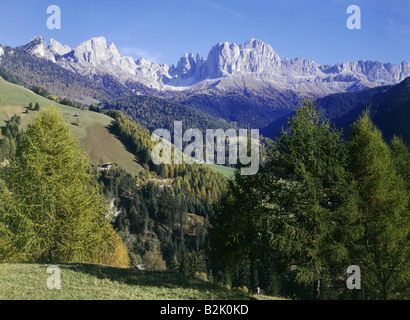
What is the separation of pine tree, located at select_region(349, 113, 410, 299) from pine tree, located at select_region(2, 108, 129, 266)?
2108 cm

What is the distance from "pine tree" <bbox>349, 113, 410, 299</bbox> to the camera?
16.6 metres

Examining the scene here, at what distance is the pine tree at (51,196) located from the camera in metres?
20.2

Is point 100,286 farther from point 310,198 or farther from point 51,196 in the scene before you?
point 310,198

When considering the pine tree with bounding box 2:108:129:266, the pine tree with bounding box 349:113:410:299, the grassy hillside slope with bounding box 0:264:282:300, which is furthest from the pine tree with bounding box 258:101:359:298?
the pine tree with bounding box 2:108:129:266

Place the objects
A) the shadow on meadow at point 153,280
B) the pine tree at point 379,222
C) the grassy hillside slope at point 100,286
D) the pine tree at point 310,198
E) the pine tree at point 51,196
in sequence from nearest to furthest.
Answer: the grassy hillside slope at point 100,286 → the pine tree at point 310,198 → the shadow on meadow at point 153,280 → the pine tree at point 379,222 → the pine tree at point 51,196

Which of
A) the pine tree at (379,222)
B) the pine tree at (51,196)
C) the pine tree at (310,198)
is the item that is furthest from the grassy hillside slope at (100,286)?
the pine tree at (379,222)

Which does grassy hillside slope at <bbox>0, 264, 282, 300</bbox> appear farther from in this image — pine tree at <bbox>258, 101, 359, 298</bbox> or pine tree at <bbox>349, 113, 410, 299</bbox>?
pine tree at <bbox>349, 113, 410, 299</bbox>

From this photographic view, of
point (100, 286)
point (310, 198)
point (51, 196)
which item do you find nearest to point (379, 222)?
point (310, 198)

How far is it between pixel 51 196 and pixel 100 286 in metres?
→ 9.13

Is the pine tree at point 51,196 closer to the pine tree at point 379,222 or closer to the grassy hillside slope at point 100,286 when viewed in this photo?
the grassy hillside slope at point 100,286

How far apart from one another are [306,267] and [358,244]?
524cm

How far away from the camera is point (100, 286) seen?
1505cm

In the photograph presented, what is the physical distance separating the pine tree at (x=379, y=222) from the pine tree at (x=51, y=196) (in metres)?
21.1
